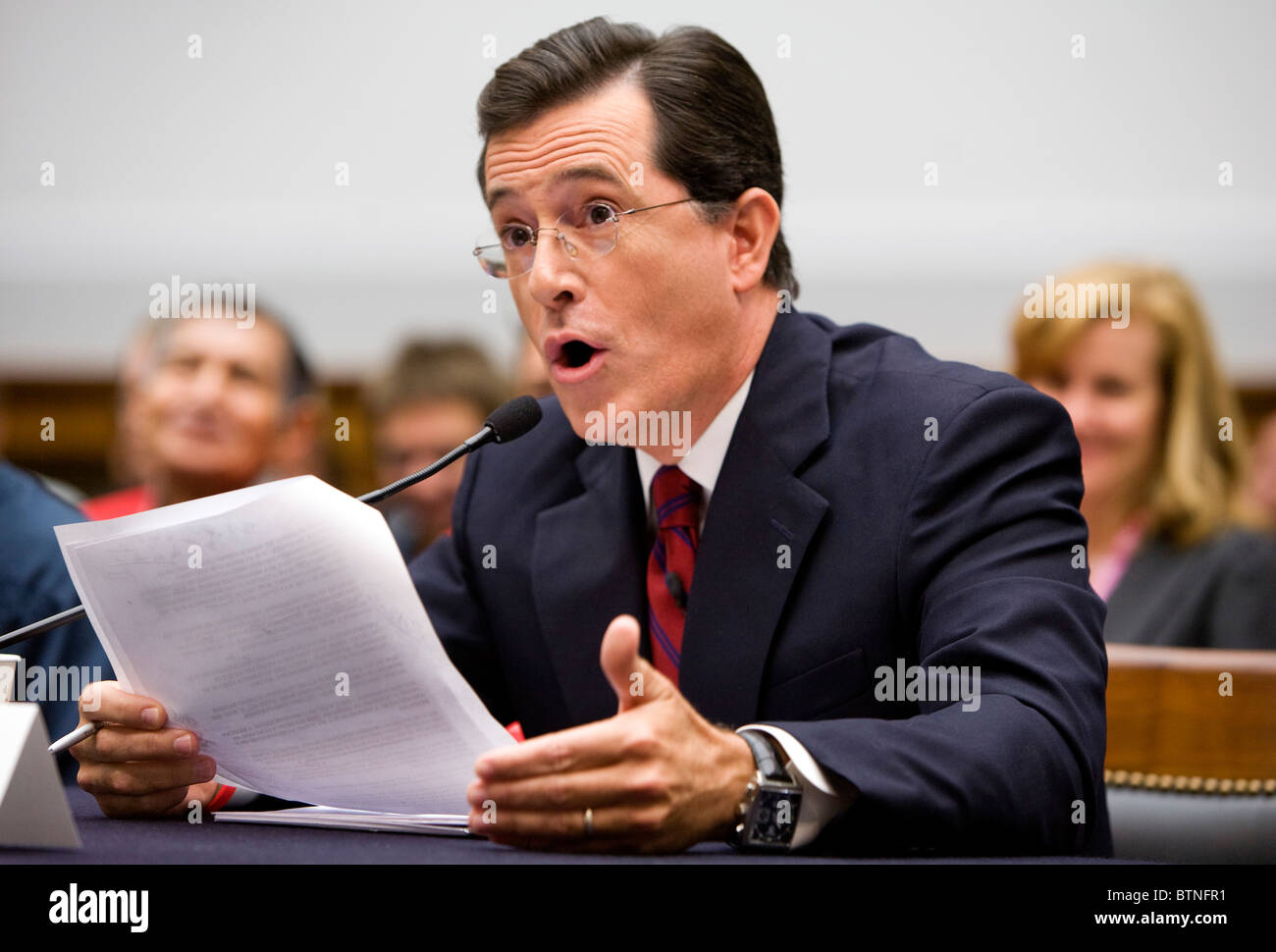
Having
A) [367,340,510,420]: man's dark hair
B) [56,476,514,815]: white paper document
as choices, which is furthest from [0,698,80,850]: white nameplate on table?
→ [367,340,510,420]: man's dark hair

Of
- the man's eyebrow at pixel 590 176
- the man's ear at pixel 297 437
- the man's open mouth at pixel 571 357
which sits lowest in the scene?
the man's ear at pixel 297 437

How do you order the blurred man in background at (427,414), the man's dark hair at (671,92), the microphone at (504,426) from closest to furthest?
the microphone at (504,426), the man's dark hair at (671,92), the blurred man in background at (427,414)

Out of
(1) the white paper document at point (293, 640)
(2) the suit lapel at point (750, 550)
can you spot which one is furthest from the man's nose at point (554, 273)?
(1) the white paper document at point (293, 640)

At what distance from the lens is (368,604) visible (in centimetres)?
109

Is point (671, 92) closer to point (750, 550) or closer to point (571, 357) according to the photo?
point (571, 357)

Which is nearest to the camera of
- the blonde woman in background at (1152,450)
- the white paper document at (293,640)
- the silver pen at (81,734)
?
the white paper document at (293,640)

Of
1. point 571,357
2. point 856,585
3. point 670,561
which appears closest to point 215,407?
point 571,357

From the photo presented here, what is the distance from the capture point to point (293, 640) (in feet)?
3.66

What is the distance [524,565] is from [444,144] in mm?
2989

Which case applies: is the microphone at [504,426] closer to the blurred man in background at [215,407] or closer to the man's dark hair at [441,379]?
the blurred man in background at [215,407]

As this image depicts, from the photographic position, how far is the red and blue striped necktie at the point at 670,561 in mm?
1528

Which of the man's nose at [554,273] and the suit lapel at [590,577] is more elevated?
the man's nose at [554,273]
